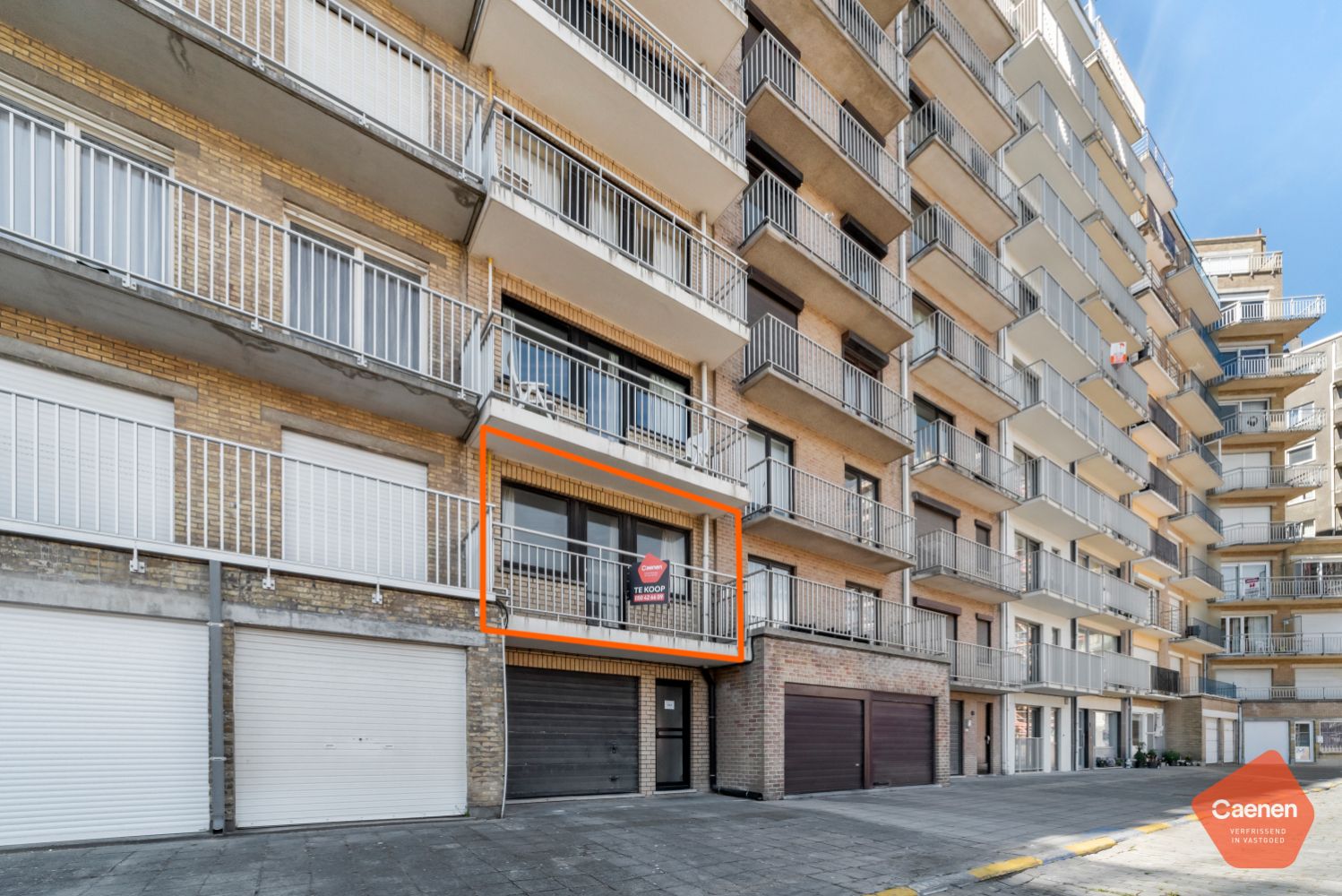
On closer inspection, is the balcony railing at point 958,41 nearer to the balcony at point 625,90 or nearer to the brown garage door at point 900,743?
the balcony at point 625,90

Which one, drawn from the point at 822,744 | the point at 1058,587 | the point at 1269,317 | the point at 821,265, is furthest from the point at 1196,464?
the point at 822,744

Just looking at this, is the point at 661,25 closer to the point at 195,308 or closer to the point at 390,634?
the point at 195,308

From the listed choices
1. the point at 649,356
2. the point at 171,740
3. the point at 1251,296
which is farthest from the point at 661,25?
the point at 1251,296

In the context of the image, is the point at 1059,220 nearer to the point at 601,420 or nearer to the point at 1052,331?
the point at 1052,331

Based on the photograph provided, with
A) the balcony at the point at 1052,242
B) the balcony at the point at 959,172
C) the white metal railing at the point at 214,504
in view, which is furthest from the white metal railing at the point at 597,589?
the balcony at the point at 1052,242

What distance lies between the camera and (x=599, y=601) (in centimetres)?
1270

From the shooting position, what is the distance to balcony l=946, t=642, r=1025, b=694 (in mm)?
20656

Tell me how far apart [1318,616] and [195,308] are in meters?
47.6

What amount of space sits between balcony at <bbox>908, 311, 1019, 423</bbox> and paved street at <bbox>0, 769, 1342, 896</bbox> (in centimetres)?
1109

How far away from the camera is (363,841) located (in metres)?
8.27

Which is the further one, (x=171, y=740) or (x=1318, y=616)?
(x=1318, y=616)

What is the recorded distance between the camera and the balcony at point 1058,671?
918 inches

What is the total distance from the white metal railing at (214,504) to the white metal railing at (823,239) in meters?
9.29

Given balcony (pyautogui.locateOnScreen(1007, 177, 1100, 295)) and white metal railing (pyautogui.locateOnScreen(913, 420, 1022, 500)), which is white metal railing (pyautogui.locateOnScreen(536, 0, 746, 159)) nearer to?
white metal railing (pyautogui.locateOnScreen(913, 420, 1022, 500))
